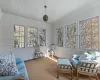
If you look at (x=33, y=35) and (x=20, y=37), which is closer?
(x=20, y=37)

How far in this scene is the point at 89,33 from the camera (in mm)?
3713

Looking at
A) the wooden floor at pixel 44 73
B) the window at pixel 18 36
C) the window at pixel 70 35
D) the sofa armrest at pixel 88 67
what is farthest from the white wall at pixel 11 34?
the sofa armrest at pixel 88 67

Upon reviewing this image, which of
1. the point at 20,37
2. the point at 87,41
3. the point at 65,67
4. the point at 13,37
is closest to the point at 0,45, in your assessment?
the point at 13,37

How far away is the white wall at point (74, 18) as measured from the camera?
341 cm

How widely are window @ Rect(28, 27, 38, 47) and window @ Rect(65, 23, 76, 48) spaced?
6.34 ft

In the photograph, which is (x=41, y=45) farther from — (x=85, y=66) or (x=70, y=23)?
(x=85, y=66)

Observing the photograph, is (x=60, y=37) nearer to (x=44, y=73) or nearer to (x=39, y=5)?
(x=39, y=5)

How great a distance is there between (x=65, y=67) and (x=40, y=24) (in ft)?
12.6

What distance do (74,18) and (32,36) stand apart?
2702 mm

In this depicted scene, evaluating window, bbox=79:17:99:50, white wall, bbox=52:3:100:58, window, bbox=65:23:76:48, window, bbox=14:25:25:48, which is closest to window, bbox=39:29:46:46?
white wall, bbox=52:3:100:58

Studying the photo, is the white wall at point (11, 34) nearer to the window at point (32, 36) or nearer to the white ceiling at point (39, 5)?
the window at point (32, 36)

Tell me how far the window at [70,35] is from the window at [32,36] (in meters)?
1.93

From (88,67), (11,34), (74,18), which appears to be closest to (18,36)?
(11,34)

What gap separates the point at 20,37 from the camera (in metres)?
4.88
